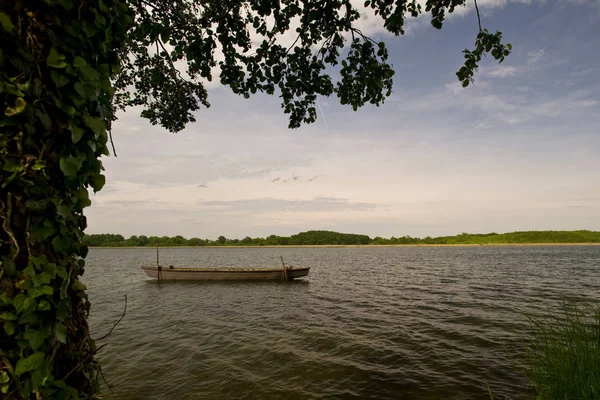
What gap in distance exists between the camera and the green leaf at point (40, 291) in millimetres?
1788

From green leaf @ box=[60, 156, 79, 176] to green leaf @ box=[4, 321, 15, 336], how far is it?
0.98m

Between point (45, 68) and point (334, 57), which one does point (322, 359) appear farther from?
point (45, 68)

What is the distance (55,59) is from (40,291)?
1525mm

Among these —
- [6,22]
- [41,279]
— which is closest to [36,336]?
[41,279]

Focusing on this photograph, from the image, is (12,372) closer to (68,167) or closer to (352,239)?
(68,167)

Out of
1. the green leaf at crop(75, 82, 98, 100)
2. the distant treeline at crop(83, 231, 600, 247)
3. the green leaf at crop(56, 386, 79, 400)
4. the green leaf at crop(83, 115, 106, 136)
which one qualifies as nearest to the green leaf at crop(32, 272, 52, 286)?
the green leaf at crop(56, 386, 79, 400)

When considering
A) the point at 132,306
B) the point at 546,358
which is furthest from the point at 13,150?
the point at 132,306

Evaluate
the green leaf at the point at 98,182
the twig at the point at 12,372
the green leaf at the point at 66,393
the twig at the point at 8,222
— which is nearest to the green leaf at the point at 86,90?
the green leaf at the point at 98,182

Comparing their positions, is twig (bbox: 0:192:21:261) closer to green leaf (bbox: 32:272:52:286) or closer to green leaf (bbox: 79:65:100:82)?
green leaf (bbox: 32:272:52:286)

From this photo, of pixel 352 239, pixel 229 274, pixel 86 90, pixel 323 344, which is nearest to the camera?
pixel 86 90

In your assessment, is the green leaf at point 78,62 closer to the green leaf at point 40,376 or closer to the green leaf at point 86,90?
the green leaf at point 86,90

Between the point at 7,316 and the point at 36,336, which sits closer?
the point at 7,316

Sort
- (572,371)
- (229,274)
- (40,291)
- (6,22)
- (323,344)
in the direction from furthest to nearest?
(229,274), (323,344), (572,371), (40,291), (6,22)

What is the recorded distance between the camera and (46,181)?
191 cm
